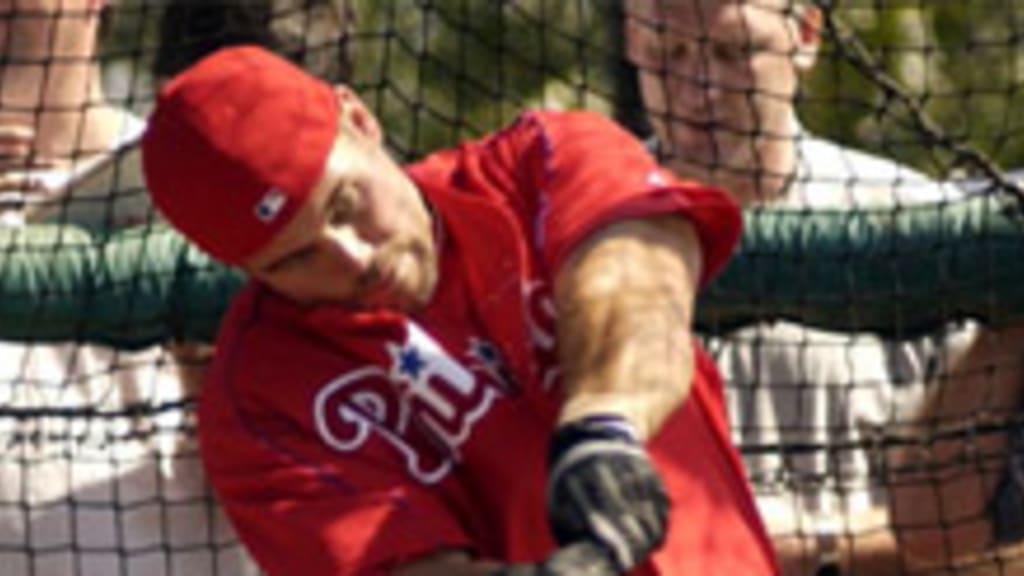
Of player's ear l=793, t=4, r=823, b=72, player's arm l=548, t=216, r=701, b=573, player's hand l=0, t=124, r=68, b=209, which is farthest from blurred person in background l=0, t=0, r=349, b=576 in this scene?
A: player's arm l=548, t=216, r=701, b=573

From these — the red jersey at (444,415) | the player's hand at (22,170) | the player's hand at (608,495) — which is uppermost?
the player's hand at (608,495)

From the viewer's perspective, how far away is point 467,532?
2967mm

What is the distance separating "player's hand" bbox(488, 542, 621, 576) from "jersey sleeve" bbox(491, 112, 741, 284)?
0.41 metres

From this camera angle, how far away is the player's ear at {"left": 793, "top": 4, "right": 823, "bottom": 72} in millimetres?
3719

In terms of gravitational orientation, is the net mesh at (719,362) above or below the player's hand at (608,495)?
below

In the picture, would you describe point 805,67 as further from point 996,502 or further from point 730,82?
point 996,502

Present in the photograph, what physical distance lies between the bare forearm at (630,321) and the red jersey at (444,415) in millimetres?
99

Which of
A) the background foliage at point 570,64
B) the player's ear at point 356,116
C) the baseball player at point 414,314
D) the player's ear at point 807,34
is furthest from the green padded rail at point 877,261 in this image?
the player's ear at point 356,116

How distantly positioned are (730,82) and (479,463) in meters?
0.87

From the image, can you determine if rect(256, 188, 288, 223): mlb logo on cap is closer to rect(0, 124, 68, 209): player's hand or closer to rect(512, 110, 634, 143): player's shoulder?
rect(512, 110, 634, 143): player's shoulder

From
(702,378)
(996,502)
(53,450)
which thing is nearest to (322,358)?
(702,378)

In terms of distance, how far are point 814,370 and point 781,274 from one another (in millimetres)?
148

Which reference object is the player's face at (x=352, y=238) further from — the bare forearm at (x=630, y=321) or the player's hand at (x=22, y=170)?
the player's hand at (x=22, y=170)

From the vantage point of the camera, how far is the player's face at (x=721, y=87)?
12.0 ft
